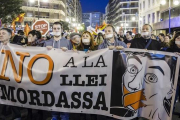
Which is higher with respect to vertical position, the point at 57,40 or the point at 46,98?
the point at 57,40

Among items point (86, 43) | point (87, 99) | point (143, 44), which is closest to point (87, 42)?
point (86, 43)

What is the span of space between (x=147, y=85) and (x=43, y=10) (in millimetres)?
61197

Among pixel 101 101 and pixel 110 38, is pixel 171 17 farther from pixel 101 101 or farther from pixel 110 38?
pixel 101 101

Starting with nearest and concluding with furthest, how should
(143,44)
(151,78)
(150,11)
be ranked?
(151,78) → (143,44) → (150,11)

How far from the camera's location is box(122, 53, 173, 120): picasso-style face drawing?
4.02m

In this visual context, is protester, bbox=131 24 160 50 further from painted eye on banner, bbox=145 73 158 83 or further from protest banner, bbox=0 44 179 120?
painted eye on banner, bbox=145 73 158 83

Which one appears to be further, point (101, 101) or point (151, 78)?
point (101, 101)

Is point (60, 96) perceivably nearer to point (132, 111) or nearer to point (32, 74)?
point (32, 74)

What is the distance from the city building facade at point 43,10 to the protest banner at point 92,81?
186 feet

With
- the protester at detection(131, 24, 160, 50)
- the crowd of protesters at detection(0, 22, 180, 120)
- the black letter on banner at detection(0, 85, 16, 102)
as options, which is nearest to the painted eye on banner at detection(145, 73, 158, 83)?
the crowd of protesters at detection(0, 22, 180, 120)

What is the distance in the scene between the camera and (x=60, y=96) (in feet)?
14.3

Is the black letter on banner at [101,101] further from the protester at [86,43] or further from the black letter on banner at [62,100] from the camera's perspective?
the protester at [86,43]

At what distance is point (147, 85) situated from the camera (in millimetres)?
4074

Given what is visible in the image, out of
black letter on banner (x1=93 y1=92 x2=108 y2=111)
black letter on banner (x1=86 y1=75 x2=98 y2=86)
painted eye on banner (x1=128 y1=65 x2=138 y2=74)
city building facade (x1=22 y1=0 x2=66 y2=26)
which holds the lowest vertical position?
black letter on banner (x1=93 y1=92 x2=108 y2=111)
